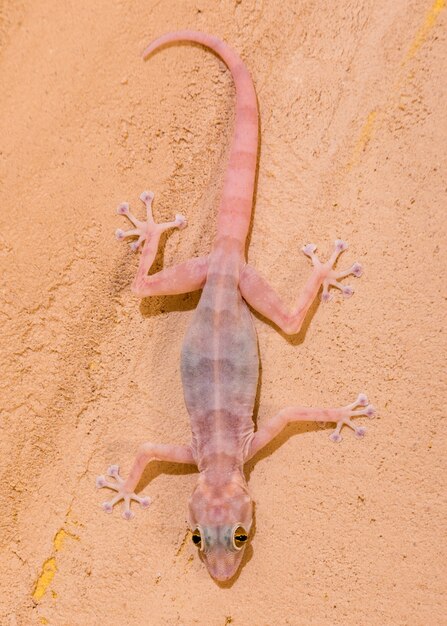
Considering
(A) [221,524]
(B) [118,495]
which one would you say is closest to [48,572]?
(B) [118,495]

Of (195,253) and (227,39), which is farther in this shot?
(195,253)

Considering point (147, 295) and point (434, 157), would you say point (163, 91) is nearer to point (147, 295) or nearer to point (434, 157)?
point (147, 295)

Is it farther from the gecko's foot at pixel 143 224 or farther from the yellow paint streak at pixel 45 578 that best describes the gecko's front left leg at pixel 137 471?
the gecko's foot at pixel 143 224

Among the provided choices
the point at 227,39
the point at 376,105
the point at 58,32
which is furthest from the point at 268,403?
the point at 58,32

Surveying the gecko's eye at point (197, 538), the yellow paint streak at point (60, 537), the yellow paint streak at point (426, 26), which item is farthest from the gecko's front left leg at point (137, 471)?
the yellow paint streak at point (426, 26)

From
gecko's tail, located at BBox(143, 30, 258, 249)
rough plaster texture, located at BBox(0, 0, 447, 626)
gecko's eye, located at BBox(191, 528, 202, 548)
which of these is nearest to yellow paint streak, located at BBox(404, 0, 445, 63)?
rough plaster texture, located at BBox(0, 0, 447, 626)

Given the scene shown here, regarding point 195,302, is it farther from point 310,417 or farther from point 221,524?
point 221,524
